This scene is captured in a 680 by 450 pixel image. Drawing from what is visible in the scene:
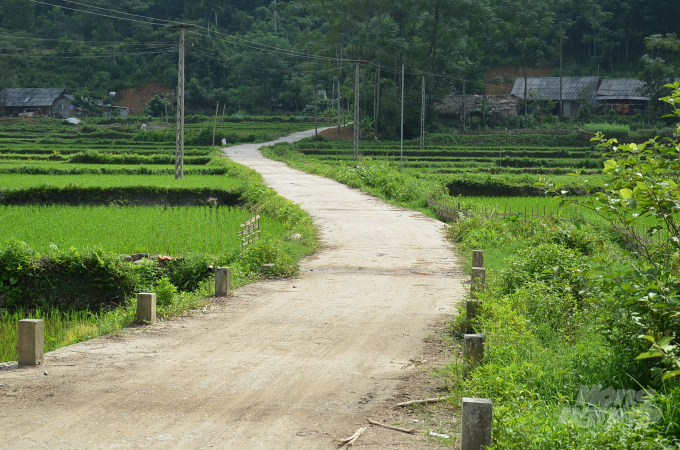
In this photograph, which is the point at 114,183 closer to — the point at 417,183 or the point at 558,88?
the point at 417,183

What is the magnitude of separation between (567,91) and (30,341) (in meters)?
61.4

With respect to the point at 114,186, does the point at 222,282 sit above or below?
below

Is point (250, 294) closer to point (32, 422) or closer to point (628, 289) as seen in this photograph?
point (32, 422)

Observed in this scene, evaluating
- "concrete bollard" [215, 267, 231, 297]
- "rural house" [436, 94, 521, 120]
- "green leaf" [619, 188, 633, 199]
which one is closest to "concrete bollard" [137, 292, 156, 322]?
"concrete bollard" [215, 267, 231, 297]

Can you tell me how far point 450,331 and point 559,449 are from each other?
3551 mm

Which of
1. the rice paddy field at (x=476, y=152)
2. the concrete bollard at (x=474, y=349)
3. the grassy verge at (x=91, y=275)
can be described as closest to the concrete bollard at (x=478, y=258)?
the grassy verge at (x=91, y=275)

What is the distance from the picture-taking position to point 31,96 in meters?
65.2

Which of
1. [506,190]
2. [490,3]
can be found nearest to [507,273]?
[506,190]

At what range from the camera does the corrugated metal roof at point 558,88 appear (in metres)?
59.8

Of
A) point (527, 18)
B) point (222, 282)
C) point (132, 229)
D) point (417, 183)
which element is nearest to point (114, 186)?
point (132, 229)

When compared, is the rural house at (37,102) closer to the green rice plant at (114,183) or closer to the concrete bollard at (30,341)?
the green rice plant at (114,183)

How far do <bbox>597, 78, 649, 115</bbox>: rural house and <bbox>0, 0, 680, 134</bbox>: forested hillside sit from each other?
2977mm

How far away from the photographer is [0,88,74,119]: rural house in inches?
2546

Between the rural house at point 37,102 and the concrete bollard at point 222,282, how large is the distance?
62.8m
